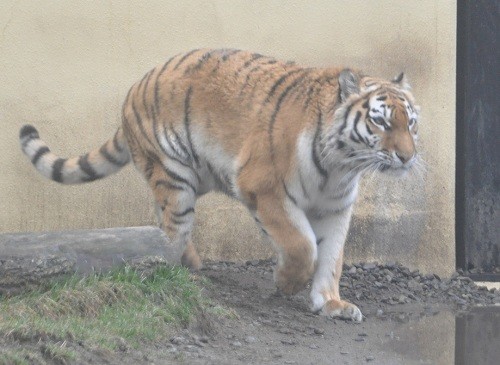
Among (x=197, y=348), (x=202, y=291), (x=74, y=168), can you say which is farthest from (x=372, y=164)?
(x=74, y=168)

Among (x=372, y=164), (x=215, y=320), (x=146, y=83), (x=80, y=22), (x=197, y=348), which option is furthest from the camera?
(x=80, y=22)

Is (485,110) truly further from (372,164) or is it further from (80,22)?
(80,22)

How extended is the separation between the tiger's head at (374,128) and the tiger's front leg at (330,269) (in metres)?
0.41

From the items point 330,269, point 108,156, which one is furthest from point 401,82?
point 108,156

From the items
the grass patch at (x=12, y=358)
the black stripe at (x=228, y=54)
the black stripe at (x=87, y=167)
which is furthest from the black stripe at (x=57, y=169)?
the grass patch at (x=12, y=358)

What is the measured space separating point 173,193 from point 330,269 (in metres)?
1.08

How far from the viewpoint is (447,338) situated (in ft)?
19.4

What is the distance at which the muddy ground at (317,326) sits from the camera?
5.04 metres

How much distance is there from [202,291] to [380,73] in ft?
7.56

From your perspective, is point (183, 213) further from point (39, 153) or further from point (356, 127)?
point (356, 127)

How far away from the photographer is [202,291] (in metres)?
5.99

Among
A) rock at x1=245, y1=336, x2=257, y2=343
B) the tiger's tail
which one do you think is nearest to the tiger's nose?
rock at x1=245, y1=336, x2=257, y2=343

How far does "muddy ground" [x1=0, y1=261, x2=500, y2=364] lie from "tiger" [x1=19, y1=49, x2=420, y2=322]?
211 mm

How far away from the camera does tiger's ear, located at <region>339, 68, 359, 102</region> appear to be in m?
6.04
